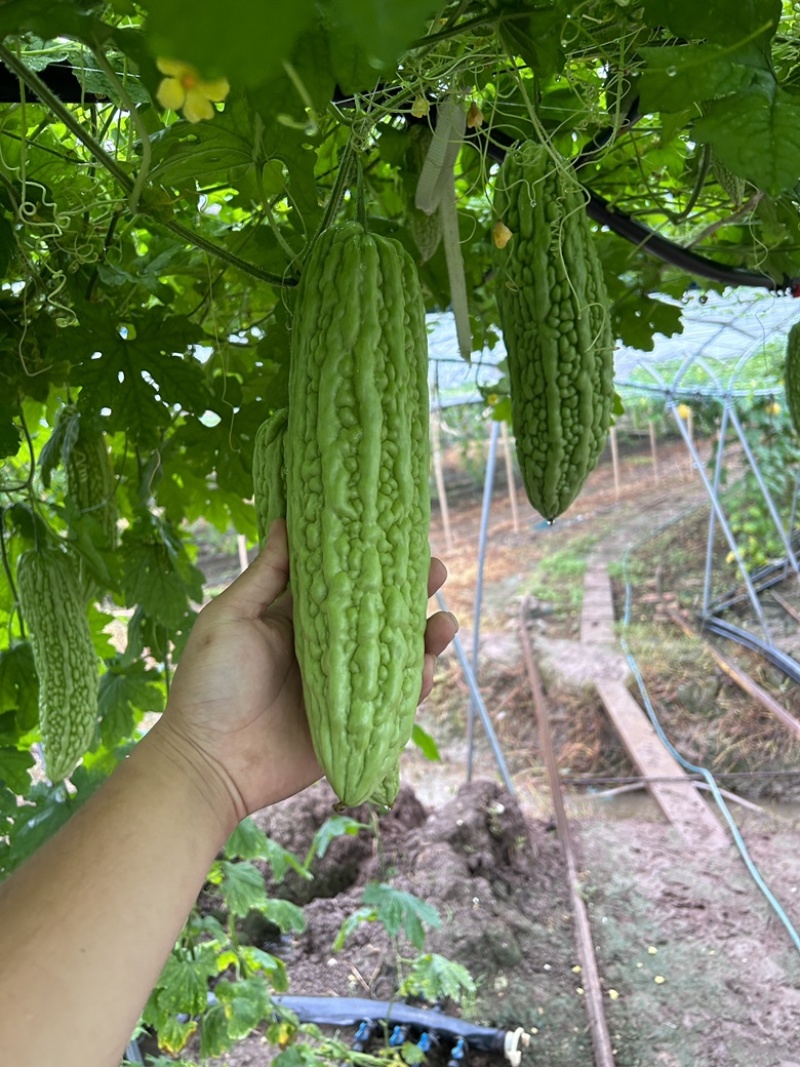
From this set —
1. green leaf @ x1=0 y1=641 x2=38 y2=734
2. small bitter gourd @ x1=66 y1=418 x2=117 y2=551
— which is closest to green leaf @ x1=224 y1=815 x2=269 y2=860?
green leaf @ x1=0 y1=641 x2=38 y2=734

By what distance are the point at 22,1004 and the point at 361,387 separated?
717mm

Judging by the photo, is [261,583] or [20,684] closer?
[261,583]

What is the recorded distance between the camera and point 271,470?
1.18 m

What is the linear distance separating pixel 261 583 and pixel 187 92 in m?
0.61

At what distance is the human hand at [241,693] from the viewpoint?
1178 mm

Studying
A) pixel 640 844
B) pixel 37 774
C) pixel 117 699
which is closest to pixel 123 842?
pixel 117 699

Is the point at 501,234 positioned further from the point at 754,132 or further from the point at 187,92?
the point at 187,92

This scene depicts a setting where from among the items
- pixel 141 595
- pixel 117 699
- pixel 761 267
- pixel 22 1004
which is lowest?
pixel 117 699

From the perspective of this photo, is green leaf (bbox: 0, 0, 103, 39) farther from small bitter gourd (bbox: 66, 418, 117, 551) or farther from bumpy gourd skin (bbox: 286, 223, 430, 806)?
small bitter gourd (bbox: 66, 418, 117, 551)

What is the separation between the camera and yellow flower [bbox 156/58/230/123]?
2.46ft

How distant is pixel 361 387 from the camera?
98cm

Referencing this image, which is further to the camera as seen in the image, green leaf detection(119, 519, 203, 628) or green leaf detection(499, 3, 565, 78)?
green leaf detection(119, 519, 203, 628)

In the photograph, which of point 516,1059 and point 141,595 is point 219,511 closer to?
point 141,595

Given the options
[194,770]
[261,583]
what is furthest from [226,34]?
[194,770]
